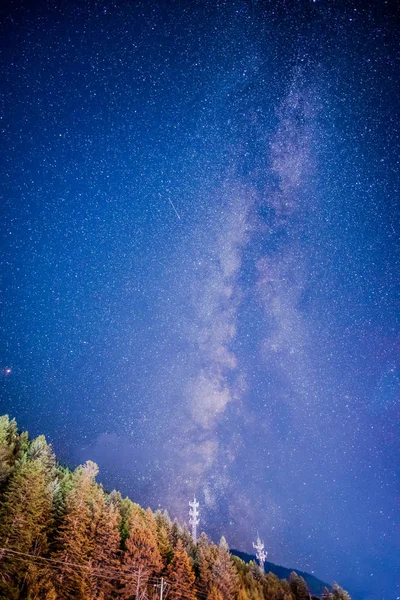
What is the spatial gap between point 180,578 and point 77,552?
492 inches

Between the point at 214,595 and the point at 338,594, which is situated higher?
the point at 338,594

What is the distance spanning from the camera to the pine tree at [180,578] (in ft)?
105

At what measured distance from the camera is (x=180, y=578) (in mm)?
32625

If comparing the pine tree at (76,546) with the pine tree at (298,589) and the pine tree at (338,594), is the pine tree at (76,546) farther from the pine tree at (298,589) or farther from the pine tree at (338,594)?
the pine tree at (338,594)

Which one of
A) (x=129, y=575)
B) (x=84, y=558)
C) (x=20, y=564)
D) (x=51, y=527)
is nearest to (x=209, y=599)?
(x=129, y=575)

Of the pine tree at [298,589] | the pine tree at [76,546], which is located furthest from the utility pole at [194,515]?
the pine tree at [76,546]

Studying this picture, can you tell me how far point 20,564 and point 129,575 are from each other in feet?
31.5

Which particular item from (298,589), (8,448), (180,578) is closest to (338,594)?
(298,589)

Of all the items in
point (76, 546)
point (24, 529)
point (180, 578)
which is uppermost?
point (24, 529)

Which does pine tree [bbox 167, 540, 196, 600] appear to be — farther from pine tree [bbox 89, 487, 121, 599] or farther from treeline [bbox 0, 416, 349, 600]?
pine tree [bbox 89, 487, 121, 599]

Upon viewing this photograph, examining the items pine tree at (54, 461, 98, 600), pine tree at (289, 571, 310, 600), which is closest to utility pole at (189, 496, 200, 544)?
pine tree at (289, 571, 310, 600)

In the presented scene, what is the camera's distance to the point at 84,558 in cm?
2669

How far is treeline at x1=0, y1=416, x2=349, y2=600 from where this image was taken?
915 inches

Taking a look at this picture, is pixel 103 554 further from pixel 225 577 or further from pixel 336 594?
pixel 336 594
